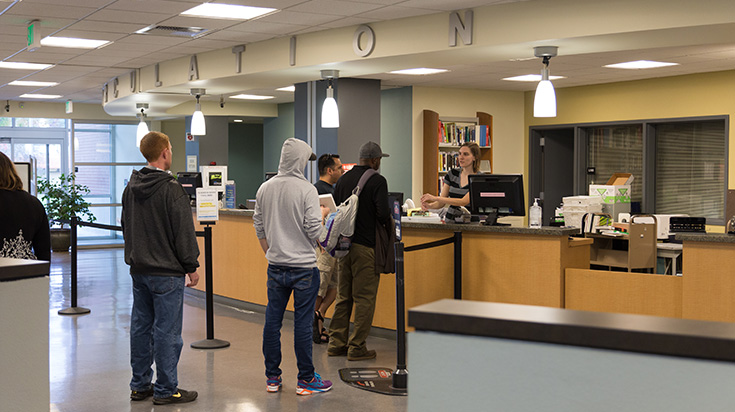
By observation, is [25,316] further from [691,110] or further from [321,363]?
[691,110]

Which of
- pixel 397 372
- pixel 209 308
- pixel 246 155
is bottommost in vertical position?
pixel 397 372

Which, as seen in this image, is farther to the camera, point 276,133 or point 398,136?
point 276,133

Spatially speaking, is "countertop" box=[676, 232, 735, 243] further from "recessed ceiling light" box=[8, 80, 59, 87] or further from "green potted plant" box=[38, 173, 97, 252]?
"green potted plant" box=[38, 173, 97, 252]

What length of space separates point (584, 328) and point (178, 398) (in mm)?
3737

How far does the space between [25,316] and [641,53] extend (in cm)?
750

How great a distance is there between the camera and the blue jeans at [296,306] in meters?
4.81

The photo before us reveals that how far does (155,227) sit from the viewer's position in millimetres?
4527

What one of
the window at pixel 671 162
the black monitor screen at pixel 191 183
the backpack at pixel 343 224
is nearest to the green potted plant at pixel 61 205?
the black monitor screen at pixel 191 183

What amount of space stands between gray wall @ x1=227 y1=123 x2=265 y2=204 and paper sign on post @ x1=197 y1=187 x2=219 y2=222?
11.7 m

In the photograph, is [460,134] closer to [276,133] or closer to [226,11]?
[276,133]

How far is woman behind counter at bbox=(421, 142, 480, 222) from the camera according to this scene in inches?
273

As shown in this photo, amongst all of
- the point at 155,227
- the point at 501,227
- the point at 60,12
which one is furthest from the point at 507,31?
the point at 60,12

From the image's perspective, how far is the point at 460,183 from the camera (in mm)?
7180

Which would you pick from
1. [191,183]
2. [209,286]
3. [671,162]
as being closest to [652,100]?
[671,162]
